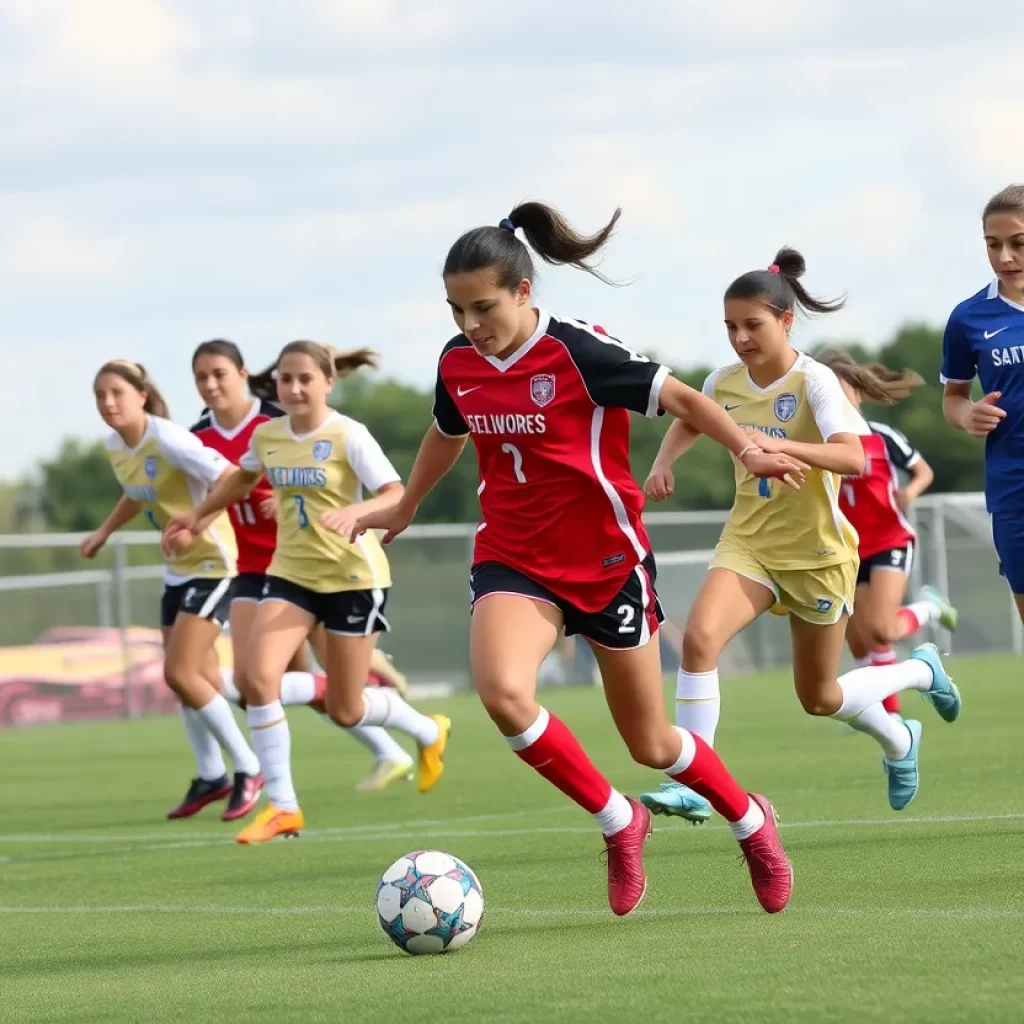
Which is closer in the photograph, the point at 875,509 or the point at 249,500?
the point at 249,500

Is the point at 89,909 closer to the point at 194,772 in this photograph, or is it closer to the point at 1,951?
the point at 1,951

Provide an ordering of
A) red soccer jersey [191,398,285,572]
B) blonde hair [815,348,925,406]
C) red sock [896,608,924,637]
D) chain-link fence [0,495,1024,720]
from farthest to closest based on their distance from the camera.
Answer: chain-link fence [0,495,1024,720] → red sock [896,608,924,637] → red soccer jersey [191,398,285,572] → blonde hair [815,348,925,406]

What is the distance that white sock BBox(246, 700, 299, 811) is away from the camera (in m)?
8.95

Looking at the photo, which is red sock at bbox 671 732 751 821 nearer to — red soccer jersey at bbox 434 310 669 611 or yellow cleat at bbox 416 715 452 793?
red soccer jersey at bbox 434 310 669 611

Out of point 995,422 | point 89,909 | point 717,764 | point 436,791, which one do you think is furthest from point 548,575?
point 436,791

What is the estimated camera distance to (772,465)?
5.26m

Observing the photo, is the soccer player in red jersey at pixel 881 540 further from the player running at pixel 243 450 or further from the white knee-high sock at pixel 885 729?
the player running at pixel 243 450

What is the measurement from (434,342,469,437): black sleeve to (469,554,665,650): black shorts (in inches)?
18.3

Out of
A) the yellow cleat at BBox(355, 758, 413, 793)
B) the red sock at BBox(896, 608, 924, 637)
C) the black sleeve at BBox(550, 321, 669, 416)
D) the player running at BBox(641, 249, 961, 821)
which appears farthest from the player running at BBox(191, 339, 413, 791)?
the black sleeve at BBox(550, 321, 669, 416)

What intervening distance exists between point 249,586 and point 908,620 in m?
4.28

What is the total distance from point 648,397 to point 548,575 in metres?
0.60

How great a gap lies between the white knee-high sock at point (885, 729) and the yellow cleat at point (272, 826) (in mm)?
2586

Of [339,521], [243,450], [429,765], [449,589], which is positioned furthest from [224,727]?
[449,589]

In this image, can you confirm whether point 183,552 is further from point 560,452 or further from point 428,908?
point 428,908
